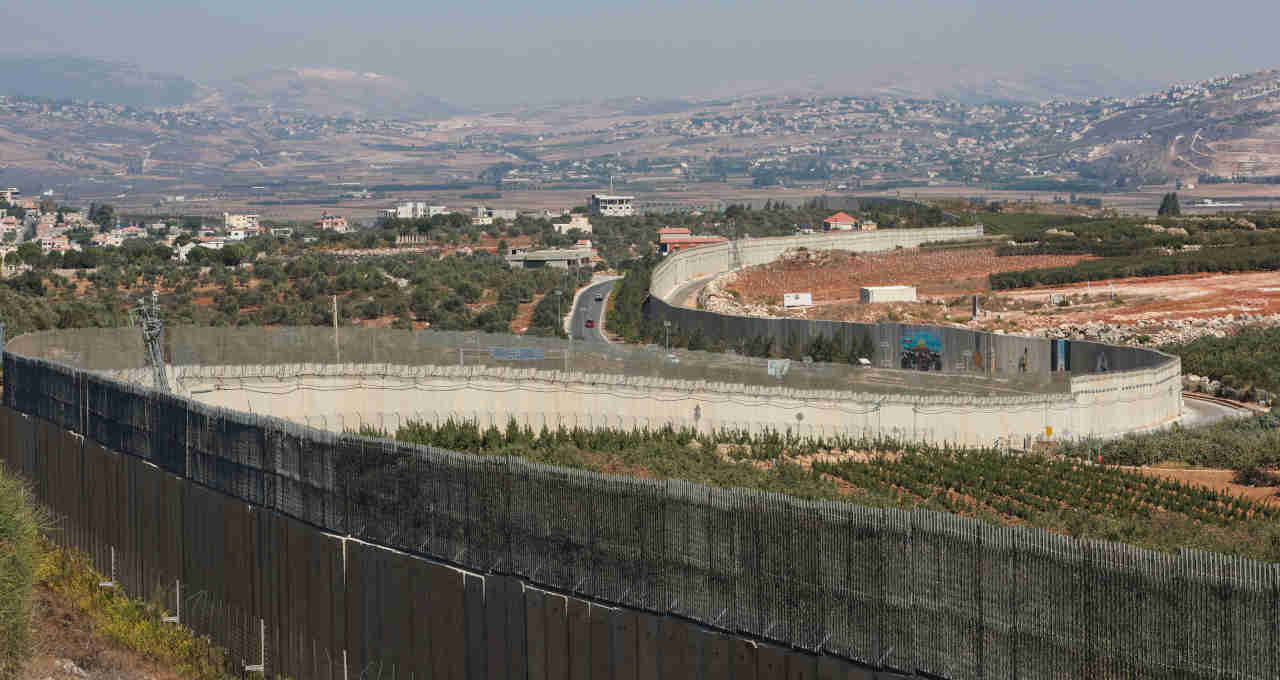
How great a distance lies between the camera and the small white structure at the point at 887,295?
74.5 m

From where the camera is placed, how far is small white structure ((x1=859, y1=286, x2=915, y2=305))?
74.5 metres

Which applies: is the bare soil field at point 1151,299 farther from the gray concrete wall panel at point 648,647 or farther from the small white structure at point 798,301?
the gray concrete wall panel at point 648,647

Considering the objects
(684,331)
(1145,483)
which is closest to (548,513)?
(1145,483)

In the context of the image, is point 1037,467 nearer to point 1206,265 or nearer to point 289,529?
point 289,529

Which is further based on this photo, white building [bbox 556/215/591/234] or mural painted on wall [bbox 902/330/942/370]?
white building [bbox 556/215/591/234]

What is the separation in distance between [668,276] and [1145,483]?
56.0 meters

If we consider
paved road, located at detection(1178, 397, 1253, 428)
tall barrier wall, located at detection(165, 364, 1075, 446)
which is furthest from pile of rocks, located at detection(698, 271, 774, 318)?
tall barrier wall, located at detection(165, 364, 1075, 446)

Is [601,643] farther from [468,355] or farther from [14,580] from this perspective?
[468,355]

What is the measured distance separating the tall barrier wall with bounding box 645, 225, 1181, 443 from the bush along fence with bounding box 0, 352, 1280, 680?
73.6 ft

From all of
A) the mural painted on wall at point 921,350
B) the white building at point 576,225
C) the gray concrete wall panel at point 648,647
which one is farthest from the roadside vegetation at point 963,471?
the white building at point 576,225

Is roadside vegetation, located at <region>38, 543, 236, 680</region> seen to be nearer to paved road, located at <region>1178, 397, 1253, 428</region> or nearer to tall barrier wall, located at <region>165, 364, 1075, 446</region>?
tall barrier wall, located at <region>165, 364, 1075, 446</region>

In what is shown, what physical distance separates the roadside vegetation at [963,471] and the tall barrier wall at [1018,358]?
2.34 metres

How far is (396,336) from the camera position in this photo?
34.4m

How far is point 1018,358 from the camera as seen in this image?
49.0 m
